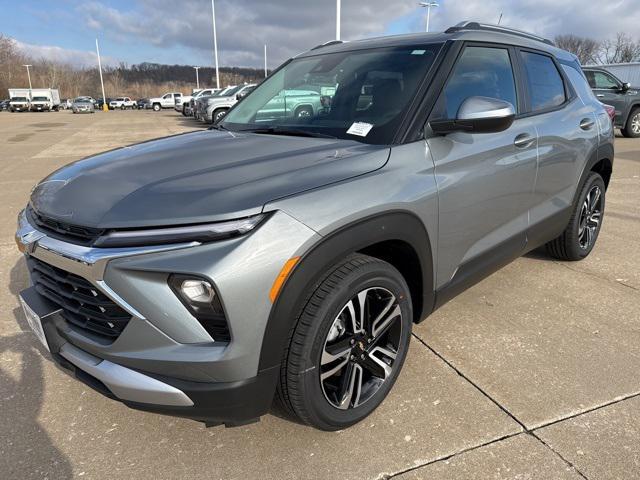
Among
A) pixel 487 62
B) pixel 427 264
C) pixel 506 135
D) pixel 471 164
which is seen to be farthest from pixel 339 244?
pixel 487 62

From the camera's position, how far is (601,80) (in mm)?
13766

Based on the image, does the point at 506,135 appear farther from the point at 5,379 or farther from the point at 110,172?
the point at 5,379

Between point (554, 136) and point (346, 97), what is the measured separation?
5.21 feet

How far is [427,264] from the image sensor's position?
2381 mm

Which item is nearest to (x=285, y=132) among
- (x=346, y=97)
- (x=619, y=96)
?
(x=346, y=97)

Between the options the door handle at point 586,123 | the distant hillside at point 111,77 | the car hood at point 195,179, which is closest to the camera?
the car hood at point 195,179

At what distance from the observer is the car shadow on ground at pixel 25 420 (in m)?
2.02

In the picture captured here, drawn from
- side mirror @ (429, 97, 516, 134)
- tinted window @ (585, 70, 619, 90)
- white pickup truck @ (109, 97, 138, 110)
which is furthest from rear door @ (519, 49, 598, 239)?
white pickup truck @ (109, 97, 138, 110)

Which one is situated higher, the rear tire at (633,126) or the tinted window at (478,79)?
the tinted window at (478,79)

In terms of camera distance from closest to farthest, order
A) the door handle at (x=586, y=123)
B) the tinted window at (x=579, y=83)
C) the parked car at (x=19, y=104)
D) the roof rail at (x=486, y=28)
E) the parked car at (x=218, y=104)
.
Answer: the roof rail at (x=486, y=28), the door handle at (x=586, y=123), the tinted window at (x=579, y=83), the parked car at (x=218, y=104), the parked car at (x=19, y=104)

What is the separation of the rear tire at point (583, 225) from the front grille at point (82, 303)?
3.52 metres

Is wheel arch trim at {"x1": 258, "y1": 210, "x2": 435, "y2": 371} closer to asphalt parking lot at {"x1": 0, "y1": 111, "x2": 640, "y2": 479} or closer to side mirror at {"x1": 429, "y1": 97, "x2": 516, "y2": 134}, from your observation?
side mirror at {"x1": 429, "y1": 97, "x2": 516, "y2": 134}

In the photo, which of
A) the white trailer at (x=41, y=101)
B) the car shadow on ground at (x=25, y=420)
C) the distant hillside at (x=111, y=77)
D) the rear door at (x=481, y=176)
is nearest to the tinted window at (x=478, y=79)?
the rear door at (x=481, y=176)

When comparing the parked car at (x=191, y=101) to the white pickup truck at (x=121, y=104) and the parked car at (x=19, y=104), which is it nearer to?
the parked car at (x=19, y=104)
